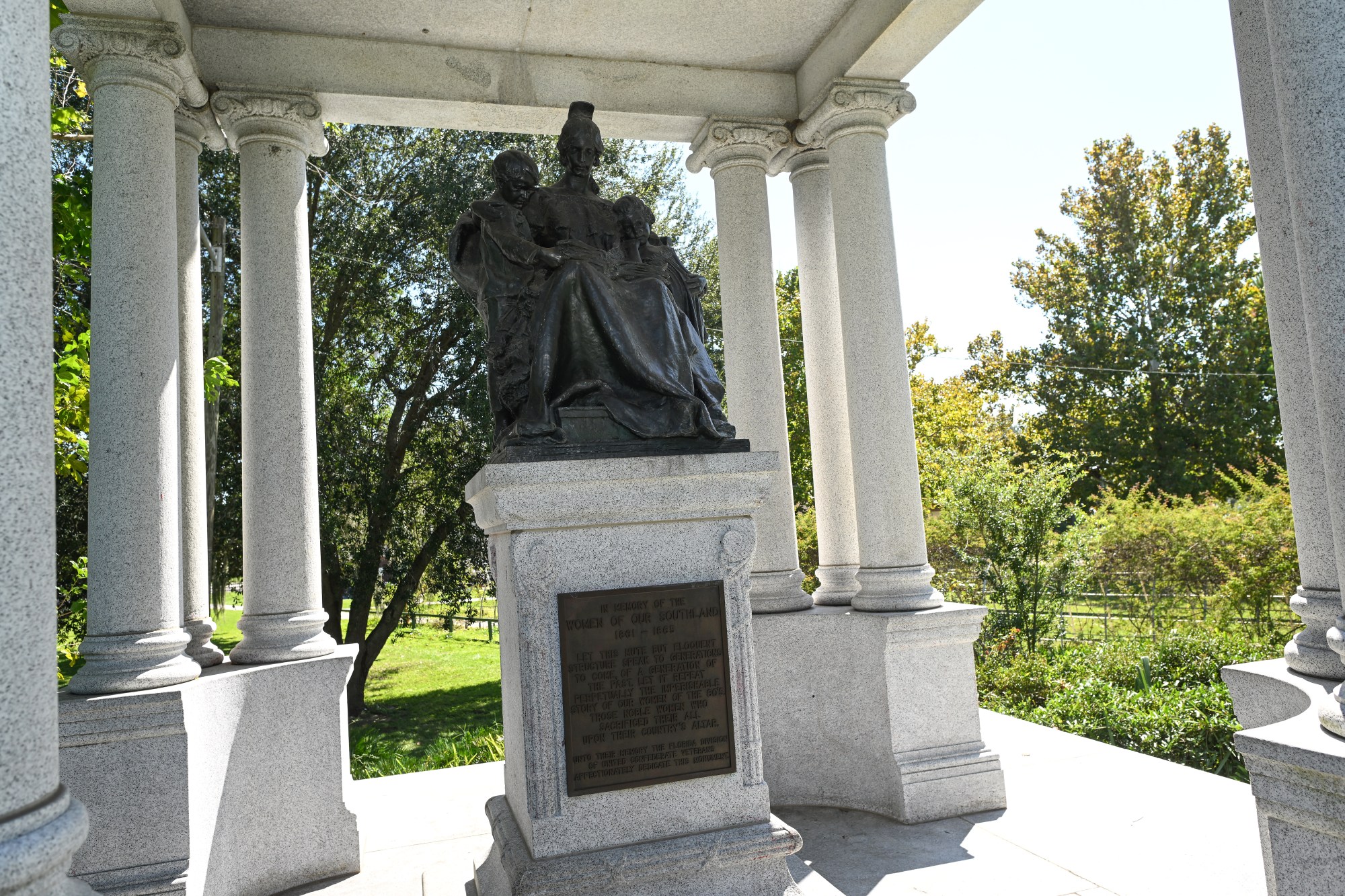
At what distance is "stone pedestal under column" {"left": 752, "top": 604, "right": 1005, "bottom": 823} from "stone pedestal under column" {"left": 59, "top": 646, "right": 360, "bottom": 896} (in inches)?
150

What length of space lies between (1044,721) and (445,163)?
602 inches

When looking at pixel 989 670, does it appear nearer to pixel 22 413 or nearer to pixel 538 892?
pixel 538 892

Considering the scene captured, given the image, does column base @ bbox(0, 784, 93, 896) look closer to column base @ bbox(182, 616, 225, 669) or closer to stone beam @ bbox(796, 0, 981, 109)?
column base @ bbox(182, 616, 225, 669)

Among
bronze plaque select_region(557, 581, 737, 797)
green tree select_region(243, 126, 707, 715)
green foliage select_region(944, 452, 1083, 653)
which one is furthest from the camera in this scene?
green tree select_region(243, 126, 707, 715)

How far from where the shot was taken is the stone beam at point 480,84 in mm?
8258

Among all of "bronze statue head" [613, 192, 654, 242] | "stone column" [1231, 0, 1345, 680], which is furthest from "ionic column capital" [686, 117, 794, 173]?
"stone column" [1231, 0, 1345, 680]

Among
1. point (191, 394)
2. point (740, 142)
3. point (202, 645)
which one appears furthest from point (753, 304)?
point (202, 645)

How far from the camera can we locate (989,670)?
13477 mm

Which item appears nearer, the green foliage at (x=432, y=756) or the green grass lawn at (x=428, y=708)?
the green foliage at (x=432, y=756)

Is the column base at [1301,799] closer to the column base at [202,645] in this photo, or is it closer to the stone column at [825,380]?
the stone column at [825,380]

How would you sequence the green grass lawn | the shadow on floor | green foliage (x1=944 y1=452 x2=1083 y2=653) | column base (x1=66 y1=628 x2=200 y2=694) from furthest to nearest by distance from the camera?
green foliage (x1=944 y1=452 x2=1083 y2=653) → the green grass lawn → the shadow on floor → column base (x1=66 y1=628 x2=200 y2=694)

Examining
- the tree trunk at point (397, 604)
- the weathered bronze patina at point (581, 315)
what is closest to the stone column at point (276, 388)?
the weathered bronze patina at point (581, 315)

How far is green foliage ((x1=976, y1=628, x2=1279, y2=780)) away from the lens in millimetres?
9430

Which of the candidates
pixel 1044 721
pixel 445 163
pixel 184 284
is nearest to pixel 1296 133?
pixel 184 284
